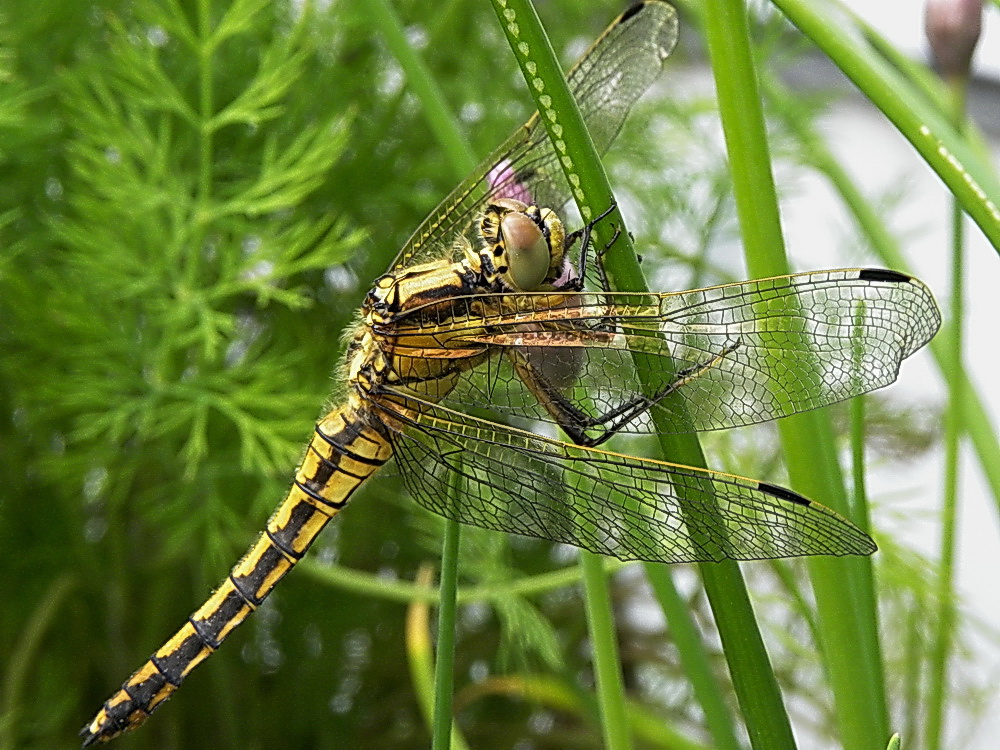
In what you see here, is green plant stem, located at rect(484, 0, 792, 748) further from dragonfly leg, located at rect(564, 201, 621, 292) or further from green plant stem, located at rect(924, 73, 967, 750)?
green plant stem, located at rect(924, 73, 967, 750)

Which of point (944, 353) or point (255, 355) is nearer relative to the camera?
point (944, 353)

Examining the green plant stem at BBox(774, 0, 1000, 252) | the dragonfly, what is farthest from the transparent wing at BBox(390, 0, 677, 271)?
the green plant stem at BBox(774, 0, 1000, 252)

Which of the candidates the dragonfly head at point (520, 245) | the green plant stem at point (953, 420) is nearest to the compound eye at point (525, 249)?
the dragonfly head at point (520, 245)

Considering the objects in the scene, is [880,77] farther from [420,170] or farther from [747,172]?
[420,170]

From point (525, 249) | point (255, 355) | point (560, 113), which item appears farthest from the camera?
point (255, 355)

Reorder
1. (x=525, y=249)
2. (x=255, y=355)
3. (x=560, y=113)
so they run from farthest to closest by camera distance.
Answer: (x=255, y=355)
(x=525, y=249)
(x=560, y=113)

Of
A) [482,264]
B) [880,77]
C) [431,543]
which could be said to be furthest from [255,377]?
[880,77]

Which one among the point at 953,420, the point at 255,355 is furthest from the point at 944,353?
the point at 255,355

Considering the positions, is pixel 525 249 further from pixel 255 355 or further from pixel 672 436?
pixel 255 355
